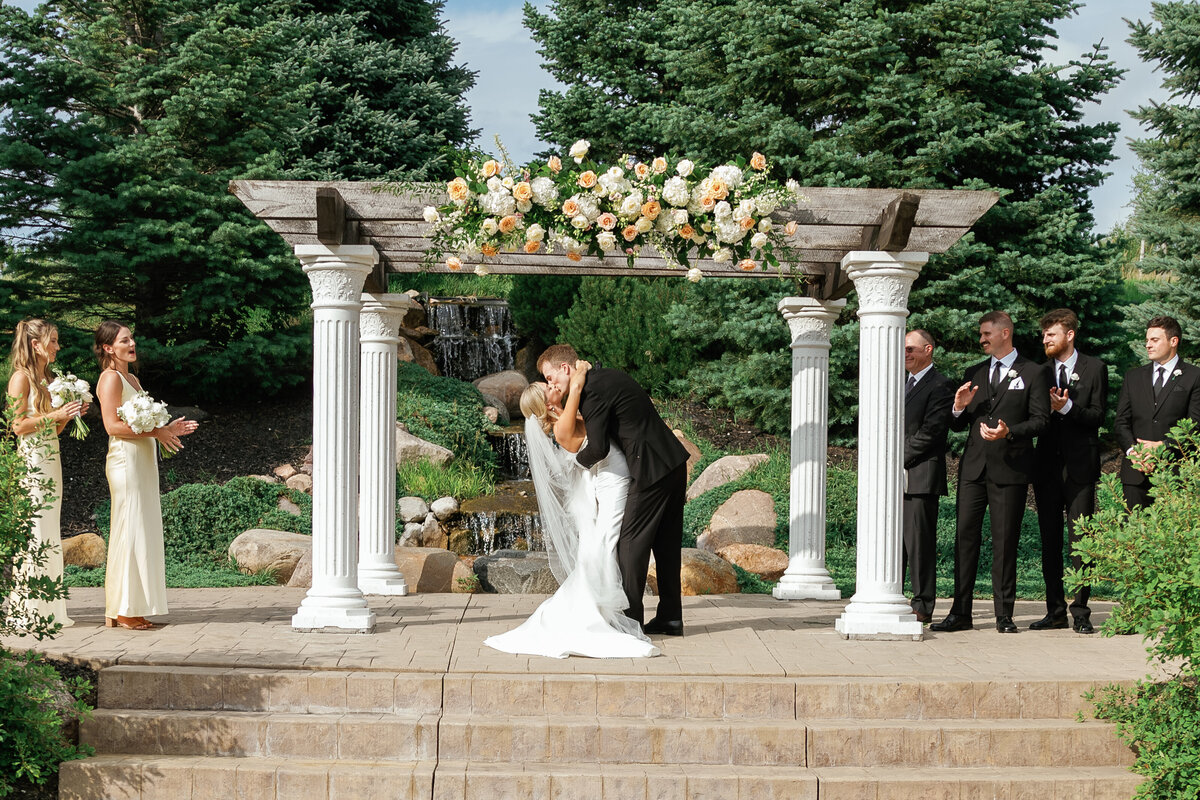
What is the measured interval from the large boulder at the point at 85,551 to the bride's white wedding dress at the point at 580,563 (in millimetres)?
7220

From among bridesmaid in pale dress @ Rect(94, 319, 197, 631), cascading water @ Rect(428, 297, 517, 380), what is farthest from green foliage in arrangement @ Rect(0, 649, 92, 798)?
cascading water @ Rect(428, 297, 517, 380)

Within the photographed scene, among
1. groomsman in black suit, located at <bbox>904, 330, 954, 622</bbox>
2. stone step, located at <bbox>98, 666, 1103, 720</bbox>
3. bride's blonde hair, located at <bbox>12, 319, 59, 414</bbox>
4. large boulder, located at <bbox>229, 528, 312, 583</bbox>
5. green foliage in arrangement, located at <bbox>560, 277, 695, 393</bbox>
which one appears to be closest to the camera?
stone step, located at <bbox>98, 666, 1103, 720</bbox>

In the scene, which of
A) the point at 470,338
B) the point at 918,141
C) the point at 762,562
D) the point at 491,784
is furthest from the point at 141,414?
the point at 470,338

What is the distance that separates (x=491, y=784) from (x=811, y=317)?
5.38 metres

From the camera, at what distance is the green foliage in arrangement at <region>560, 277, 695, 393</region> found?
18625 mm

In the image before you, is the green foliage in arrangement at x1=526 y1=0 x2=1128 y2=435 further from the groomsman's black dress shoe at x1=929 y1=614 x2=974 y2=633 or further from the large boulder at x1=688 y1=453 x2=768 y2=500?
the groomsman's black dress shoe at x1=929 y1=614 x2=974 y2=633

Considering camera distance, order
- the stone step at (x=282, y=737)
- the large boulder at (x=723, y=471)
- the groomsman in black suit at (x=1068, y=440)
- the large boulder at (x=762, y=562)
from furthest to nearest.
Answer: the large boulder at (x=723, y=471)
the large boulder at (x=762, y=562)
the groomsman in black suit at (x=1068, y=440)
the stone step at (x=282, y=737)

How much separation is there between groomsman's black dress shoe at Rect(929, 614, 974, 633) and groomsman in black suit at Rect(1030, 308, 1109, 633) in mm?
487

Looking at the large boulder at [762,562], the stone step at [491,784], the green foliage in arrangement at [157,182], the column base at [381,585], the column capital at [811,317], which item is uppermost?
the green foliage in arrangement at [157,182]

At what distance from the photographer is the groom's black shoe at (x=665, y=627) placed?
Answer: 7395mm

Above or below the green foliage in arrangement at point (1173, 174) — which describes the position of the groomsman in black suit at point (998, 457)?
below

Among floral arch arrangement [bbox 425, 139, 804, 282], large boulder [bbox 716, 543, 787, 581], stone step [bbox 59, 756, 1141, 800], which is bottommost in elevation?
stone step [bbox 59, 756, 1141, 800]

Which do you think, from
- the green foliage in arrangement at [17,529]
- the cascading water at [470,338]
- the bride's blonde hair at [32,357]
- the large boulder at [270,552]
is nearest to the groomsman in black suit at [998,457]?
the green foliage in arrangement at [17,529]

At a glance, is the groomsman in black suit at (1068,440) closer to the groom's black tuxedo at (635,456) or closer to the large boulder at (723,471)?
the groom's black tuxedo at (635,456)
